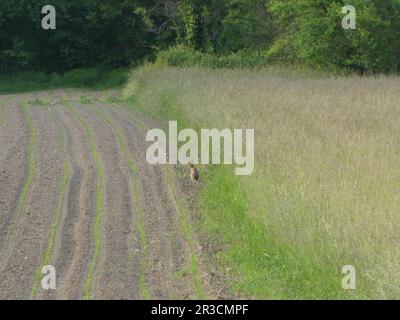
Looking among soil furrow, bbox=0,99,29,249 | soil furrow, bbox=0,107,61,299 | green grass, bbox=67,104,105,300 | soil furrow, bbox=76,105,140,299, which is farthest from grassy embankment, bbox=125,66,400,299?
soil furrow, bbox=0,99,29,249

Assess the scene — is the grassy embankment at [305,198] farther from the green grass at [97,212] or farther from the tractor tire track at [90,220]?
the green grass at [97,212]

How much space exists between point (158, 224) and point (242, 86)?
11.4 meters

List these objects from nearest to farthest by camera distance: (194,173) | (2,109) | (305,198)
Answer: (305,198)
(194,173)
(2,109)

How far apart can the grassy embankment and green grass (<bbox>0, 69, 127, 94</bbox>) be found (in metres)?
17.5

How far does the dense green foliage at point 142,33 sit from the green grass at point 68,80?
122cm

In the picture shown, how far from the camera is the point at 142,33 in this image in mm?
40000

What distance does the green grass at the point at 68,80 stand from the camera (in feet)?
115

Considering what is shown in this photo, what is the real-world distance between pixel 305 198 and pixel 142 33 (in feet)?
104

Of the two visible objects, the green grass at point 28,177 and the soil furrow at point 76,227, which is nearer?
the soil furrow at point 76,227

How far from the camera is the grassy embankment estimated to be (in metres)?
8.00

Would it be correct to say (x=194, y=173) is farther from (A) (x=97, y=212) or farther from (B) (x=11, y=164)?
(B) (x=11, y=164)

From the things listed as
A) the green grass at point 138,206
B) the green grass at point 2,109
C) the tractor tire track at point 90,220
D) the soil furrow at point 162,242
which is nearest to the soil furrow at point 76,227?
the tractor tire track at point 90,220

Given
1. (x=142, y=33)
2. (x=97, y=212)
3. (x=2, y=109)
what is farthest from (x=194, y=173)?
(x=142, y=33)

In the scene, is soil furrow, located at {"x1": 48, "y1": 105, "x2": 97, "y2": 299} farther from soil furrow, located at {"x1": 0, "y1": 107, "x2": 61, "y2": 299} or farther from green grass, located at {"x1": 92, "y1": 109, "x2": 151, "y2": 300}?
green grass, located at {"x1": 92, "y1": 109, "x2": 151, "y2": 300}
